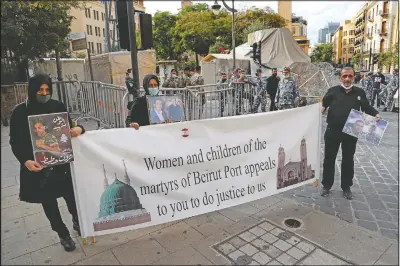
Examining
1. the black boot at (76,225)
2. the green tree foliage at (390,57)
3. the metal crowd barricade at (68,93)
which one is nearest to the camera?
the black boot at (76,225)

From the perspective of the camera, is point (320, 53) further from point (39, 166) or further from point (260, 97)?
point (39, 166)

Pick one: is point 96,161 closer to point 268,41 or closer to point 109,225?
point 109,225

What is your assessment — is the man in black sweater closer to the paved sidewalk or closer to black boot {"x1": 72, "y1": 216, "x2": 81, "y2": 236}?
the paved sidewalk

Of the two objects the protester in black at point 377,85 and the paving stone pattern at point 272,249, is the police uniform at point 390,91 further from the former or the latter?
the paving stone pattern at point 272,249

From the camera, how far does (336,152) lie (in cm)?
454

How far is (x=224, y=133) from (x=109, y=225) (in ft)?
5.47

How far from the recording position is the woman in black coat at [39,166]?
2934 millimetres

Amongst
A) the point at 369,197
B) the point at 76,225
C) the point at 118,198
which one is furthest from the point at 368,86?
the point at 76,225

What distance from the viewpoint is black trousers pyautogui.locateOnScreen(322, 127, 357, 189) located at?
4.43 m

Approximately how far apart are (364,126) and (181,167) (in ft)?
8.59

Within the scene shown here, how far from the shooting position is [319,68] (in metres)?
15.2

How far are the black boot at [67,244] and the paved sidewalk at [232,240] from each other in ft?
0.18

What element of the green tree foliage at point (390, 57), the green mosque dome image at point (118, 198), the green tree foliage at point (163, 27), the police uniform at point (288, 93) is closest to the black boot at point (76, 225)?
the green mosque dome image at point (118, 198)

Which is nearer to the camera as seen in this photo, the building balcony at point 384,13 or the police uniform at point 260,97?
the police uniform at point 260,97
